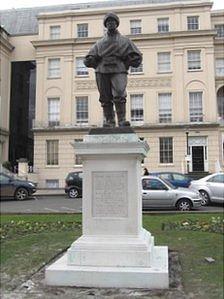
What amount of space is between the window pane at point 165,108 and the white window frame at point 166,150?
68.9 inches

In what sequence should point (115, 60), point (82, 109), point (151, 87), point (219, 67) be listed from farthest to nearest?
point (219, 67) → point (82, 109) → point (151, 87) → point (115, 60)

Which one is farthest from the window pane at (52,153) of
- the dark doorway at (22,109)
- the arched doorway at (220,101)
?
the arched doorway at (220,101)

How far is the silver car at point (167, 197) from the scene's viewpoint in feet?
61.5

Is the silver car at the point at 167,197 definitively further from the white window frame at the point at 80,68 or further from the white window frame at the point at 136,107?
the white window frame at the point at 80,68

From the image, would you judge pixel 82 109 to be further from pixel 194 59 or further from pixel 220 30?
pixel 220 30

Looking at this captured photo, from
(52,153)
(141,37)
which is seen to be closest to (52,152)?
(52,153)

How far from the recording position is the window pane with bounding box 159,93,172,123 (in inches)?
1623

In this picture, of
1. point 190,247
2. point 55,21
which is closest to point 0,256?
point 190,247

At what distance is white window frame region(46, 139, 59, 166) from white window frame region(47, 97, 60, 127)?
1.59 m

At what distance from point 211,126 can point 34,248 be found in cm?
3237

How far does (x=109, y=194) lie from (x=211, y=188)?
1400 cm

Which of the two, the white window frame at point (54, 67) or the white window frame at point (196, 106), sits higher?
the white window frame at point (54, 67)

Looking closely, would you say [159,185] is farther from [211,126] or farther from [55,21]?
[55,21]

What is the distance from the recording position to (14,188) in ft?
84.3
